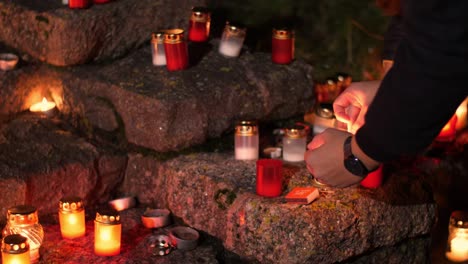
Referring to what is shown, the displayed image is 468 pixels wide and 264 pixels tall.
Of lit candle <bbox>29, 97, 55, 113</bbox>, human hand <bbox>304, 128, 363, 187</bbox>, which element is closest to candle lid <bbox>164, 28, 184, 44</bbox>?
lit candle <bbox>29, 97, 55, 113</bbox>

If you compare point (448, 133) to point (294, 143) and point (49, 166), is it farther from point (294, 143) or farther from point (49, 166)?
point (49, 166)

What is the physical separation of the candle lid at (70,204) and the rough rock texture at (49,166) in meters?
0.17

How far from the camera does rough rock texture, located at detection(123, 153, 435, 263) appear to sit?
102 inches

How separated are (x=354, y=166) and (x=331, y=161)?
0.10 m

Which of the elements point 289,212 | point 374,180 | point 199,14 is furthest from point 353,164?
point 199,14

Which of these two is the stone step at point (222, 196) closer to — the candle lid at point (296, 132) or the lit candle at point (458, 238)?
the candle lid at point (296, 132)

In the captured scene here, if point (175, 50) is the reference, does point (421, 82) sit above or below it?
above

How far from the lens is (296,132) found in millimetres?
3041

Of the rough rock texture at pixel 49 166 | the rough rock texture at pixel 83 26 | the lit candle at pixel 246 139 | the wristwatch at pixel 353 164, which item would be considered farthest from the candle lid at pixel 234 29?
the wristwatch at pixel 353 164

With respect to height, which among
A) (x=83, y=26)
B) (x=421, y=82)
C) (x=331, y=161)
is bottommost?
(x=331, y=161)

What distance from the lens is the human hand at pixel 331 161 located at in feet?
6.75

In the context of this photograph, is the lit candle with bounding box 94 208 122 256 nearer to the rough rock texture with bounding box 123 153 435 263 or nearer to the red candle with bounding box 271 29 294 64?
the rough rock texture with bounding box 123 153 435 263

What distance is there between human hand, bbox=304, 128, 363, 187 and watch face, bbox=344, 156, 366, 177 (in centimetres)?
2

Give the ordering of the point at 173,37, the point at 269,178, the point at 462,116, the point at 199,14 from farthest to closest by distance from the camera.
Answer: the point at 462,116
the point at 199,14
the point at 173,37
the point at 269,178
